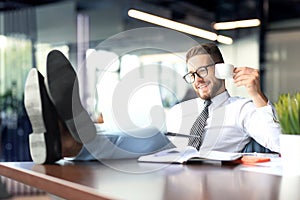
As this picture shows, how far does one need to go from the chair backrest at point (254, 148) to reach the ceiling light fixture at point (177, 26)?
1.92 m

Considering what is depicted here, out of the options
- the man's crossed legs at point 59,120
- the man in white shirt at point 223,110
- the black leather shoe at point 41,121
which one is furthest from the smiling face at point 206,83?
the black leather shoe at point 41,121

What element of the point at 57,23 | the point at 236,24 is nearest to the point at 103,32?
the point at 57,23

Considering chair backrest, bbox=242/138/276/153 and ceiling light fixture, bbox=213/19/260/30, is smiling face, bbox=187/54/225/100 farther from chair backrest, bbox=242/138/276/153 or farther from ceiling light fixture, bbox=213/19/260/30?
ceiling light fixture, bbox=213/19/260/30

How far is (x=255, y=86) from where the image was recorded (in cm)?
130

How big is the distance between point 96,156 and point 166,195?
51 cm

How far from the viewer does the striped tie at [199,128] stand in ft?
4.26

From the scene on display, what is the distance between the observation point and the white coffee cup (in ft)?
4.20

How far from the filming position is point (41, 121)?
114cm

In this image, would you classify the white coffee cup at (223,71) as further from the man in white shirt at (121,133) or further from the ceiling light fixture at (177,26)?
the ceiling light fixture at (177,26)

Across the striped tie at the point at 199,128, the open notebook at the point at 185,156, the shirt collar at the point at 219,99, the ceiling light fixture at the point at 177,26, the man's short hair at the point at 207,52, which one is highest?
the ceiling light fixture at the point at 177,26

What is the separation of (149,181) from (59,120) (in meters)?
0.37

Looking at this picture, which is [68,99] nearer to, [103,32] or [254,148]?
[254,148]

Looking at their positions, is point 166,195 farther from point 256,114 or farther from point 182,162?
point 256,114

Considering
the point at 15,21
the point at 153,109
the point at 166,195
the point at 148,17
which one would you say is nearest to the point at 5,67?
the point at 15,21
